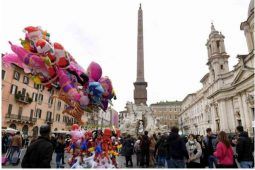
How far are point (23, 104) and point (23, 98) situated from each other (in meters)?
0.84

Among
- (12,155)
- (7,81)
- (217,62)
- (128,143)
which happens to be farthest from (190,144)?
(217,62)

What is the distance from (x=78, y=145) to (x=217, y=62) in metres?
39.1

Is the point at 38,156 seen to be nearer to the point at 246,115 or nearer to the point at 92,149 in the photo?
the point at 92,149

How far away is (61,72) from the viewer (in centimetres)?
681

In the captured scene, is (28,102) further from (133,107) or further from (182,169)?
(182,169)

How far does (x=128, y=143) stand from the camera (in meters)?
10.2

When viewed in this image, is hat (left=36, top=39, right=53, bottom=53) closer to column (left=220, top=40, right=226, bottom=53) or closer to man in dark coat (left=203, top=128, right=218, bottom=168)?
man in dark coat (left=203, top=128, right=218, bottom=168)

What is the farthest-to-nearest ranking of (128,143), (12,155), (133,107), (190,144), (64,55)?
(133,107)
(128,143)
(12,155)
(64,55)
(190,144)

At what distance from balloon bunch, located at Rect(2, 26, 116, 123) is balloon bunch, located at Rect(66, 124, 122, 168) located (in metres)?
0.89

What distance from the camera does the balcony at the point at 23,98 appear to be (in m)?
25.2

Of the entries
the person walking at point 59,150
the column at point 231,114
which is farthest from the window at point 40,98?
the column at point 231,114

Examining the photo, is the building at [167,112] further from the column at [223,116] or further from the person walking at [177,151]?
the person walking at [177,151]

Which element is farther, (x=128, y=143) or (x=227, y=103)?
(x=227, y=103)

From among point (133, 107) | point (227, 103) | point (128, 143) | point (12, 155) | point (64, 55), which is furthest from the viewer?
point (227, 103)
